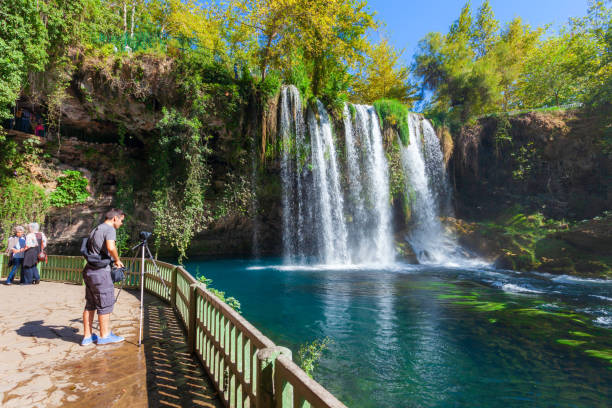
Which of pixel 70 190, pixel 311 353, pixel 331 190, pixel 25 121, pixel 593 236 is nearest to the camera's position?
pixel 311 353

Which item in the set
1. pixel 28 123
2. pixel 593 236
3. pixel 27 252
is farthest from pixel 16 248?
pixel 593 236

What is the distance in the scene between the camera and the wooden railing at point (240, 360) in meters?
1.58

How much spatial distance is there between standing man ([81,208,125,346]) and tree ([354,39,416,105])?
25869 millimetres

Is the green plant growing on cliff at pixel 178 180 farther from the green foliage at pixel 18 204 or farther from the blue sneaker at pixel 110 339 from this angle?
the blue sneaker at pixel 110 339

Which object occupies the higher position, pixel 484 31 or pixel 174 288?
pixel 484 31

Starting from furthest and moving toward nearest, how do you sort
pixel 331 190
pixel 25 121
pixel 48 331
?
1. pixel 331 190
2. pixel 25 121
3. pixel 48 331

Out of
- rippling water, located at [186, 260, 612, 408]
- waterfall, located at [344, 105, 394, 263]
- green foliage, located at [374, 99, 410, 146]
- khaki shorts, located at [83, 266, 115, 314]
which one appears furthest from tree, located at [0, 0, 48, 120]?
green foliage, located at [374, 99, 410, 146]

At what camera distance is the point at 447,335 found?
5.96 metres

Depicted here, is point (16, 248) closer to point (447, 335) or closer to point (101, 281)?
point (101, 281)

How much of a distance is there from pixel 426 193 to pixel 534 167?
7.55 m

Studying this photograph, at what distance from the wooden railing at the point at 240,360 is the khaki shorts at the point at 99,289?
3.47 ft

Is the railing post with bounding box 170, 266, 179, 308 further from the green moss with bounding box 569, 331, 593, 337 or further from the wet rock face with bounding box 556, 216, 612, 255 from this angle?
the wet rock face with bounding box 556, 216, 612, 255

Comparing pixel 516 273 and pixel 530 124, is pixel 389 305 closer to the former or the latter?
pixel 516 273

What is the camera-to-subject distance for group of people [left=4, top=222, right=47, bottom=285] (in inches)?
320
